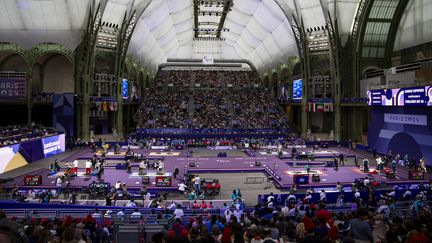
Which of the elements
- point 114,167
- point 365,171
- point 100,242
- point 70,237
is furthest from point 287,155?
point 70,237

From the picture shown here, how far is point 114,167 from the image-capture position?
33594mm

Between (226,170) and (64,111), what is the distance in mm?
26669

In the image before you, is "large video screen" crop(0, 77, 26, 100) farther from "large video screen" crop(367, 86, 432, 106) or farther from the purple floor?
"large video screen" crop(367, 86, 432, 106)

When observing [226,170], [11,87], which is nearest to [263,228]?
[226,170]

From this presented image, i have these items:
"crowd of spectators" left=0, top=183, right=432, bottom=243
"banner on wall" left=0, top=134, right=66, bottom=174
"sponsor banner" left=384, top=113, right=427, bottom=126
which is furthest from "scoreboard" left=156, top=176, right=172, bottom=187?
"sponsor banner" left=384, top=113, right=427, bottom=126

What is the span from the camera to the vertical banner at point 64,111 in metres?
49.0

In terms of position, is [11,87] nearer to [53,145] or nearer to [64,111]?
[64,111]

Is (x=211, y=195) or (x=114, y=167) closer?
(x=211, y=195)

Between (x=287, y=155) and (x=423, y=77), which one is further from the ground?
(x=423, y=77)

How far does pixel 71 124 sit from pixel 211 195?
31337 millimetres

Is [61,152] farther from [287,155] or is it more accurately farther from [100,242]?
[100,242]

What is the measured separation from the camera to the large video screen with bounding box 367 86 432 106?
1267 inches

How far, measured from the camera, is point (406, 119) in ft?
121

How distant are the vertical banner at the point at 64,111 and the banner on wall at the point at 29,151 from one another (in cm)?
642
